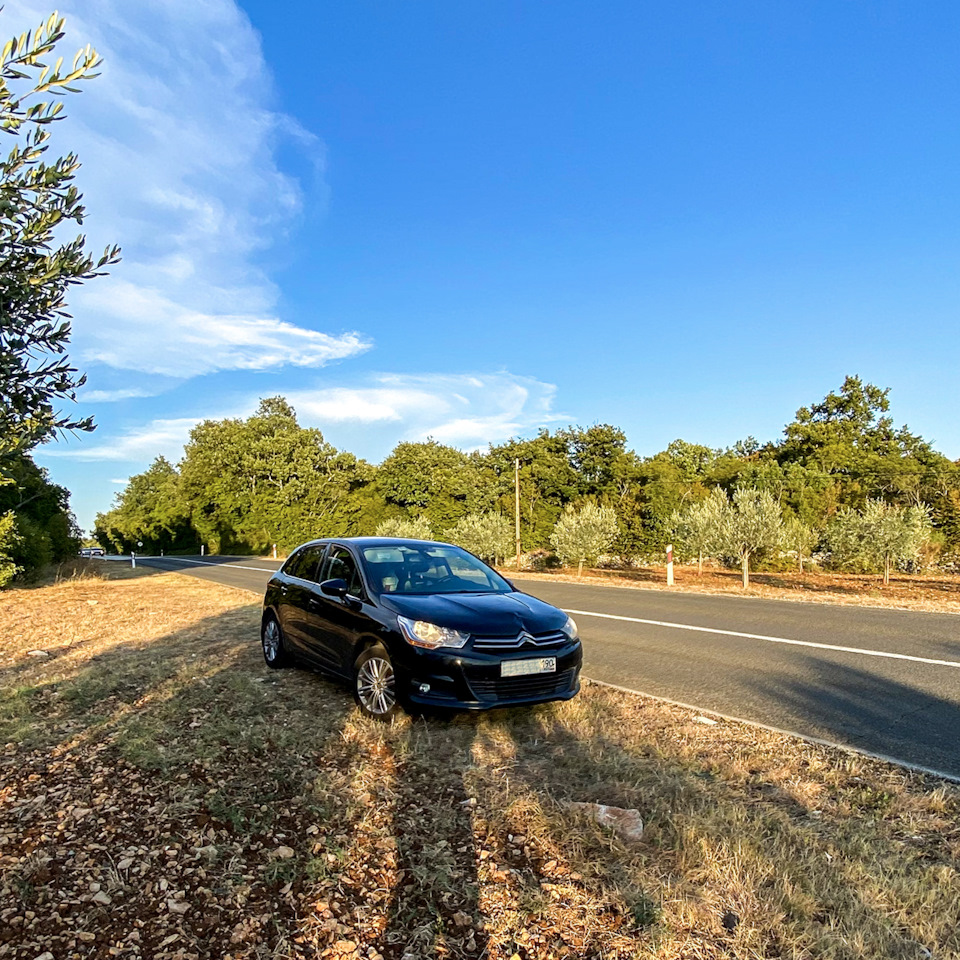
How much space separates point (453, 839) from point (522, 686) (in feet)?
5.69

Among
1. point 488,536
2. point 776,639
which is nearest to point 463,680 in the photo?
point 776,639

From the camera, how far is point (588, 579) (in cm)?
2331

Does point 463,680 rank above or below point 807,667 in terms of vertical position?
above

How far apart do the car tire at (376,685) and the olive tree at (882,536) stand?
21.0m

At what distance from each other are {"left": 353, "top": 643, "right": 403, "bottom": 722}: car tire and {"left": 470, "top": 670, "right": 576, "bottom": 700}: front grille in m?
0.72

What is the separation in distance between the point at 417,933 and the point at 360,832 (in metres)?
0.93

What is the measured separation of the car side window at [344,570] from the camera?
240 inches

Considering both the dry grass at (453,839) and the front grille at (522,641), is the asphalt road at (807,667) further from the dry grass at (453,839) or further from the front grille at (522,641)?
the front grille at (522,641)

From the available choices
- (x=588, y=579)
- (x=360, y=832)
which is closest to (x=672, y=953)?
(x=360, y=832)

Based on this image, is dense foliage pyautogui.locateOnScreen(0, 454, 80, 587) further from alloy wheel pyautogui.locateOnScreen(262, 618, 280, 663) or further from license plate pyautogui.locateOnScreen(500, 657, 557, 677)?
license plate pyautogui.locateOnScreen(500, 657, 557, 677)

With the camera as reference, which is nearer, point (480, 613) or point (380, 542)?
point (480, 613)

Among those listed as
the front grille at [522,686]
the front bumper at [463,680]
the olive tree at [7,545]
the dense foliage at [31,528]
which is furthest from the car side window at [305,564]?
the olive tree at [7,545]

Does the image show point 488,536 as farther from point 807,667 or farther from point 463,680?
point 463,680

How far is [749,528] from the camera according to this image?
20.0 m
